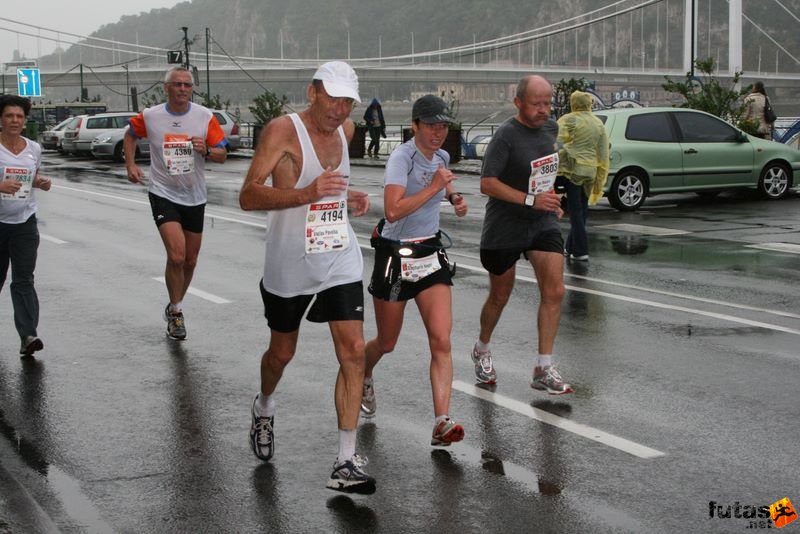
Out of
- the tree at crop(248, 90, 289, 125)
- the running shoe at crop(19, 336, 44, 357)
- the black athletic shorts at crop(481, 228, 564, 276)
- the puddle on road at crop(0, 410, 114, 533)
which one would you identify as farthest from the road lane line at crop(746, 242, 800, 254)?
the tree at crop(248, 90, 289, 125)

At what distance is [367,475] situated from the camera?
4.93 m

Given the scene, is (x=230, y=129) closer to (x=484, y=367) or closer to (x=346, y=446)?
(x=484, y=367)

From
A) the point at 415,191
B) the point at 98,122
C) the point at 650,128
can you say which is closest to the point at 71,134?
the point at 98,122

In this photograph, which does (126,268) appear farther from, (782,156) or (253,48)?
(253,48)

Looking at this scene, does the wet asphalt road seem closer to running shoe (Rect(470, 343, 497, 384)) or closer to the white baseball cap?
running shoe (Rect(470, 343, 497, 384))

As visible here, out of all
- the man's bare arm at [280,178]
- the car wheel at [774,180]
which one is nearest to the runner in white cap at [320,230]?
the man's bare arm at [280,178]

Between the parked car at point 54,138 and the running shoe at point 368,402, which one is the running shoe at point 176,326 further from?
the parked car at point 54,138

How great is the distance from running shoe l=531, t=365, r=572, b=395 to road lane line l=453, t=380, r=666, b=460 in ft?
0.79

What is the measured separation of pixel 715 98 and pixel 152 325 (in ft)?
56.0

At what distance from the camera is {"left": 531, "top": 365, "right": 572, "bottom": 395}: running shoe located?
21.5 feet

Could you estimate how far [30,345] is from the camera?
771 centimetres

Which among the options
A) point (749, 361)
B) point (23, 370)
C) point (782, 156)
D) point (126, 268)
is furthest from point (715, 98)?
point (23, 370)

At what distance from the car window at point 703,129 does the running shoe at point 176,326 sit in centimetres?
1126

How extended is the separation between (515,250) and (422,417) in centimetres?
119
